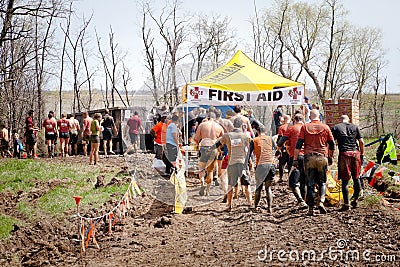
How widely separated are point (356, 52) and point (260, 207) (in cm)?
4035

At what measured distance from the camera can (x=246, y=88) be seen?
533 inches

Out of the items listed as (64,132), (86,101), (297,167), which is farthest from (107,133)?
(86,101)

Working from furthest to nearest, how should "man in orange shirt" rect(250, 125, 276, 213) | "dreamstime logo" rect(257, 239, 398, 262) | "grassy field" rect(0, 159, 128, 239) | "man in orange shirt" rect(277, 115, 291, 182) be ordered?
"man in orange shirt" rect(277, 115, 291, 182) → "grassy field" rect(0, 159, 128, 239) → "man in orange shirt" rect(250, 125, 276, 213) → "dreamstime logo" rect(257, 239, 398, 262)

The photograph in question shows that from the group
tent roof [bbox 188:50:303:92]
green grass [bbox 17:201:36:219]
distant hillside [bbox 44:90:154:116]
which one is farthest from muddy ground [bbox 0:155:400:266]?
distant hillside [bbox 44:90:154:116]

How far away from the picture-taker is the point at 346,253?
5.95 meters

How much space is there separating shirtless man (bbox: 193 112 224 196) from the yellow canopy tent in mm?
3740

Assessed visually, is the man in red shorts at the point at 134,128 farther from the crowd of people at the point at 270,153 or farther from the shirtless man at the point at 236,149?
the shirtless man at the point at 236,149

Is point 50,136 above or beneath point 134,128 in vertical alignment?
beneath

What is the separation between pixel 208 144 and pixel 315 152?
2.01 metres

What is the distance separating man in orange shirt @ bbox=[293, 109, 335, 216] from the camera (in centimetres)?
820

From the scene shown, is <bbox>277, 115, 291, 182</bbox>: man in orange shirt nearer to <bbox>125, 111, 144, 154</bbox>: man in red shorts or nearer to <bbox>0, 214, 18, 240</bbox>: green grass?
<bbox>125, 111, 144, 154</bbox>: man in red shorts

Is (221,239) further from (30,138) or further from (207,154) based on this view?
(30,138)

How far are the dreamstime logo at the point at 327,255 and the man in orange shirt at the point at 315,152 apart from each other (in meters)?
2.05

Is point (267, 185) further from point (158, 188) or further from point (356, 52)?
point (356, 52)
